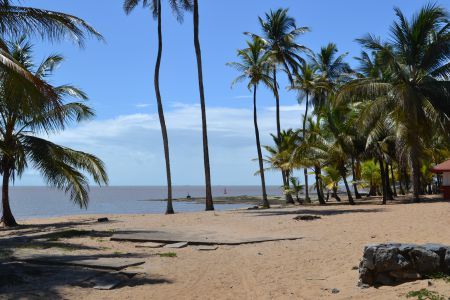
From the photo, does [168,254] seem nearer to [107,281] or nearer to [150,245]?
[150,245]

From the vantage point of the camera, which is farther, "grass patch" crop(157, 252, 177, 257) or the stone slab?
"grass patch" crop(157, 252, 177, 257)

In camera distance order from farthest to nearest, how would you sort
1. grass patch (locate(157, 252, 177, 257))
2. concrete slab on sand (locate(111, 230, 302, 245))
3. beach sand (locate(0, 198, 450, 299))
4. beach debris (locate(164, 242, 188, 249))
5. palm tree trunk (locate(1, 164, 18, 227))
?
1. palm tree trunk (locate(1, 164, 18, 227))
2. concrete slab on sand (locate(111, 230, 302, 245))
3. beach debris (locate(164, 242, 188, 249))
4. grass patch (locate(157, 252, 177, 257))
5. beach sand (locate(0, 198, 450, 299))

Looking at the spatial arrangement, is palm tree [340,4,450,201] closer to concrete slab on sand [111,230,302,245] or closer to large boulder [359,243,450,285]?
concrete slab on sand [111,230,302,245]

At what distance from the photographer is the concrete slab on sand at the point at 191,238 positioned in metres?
12.7

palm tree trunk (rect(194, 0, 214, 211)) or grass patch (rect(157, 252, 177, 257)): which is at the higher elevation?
palm tree trunk (rect(194, 0, 214, 211))

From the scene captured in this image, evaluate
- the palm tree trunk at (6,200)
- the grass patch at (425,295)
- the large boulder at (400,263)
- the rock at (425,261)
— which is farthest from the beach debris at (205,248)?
the palm tree trunk at (6,200)

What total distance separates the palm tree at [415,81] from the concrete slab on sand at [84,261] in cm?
1759

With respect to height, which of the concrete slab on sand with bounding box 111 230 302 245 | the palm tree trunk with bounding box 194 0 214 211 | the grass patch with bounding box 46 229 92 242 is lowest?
the concrete slab on sand with bounding box 111 230 302 245

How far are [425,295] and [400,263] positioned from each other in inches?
39.8

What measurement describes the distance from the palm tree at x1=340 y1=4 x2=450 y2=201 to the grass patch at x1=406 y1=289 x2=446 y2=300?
→ 1835cm

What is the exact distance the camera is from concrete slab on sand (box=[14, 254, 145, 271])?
908 cm

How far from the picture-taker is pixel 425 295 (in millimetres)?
6008

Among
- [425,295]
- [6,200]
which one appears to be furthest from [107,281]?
[6,200]

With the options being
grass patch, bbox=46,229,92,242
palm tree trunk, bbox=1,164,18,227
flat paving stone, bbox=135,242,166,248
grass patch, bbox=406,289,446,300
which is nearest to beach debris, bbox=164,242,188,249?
flat paving stone, bbox=135,242,166,248
